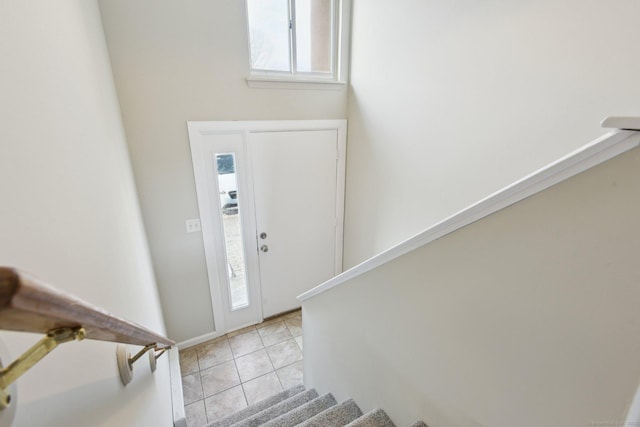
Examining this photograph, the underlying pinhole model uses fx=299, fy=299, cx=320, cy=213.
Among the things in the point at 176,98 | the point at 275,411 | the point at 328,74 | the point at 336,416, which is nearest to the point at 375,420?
the point at 336,416

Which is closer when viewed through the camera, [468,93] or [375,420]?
[375,420]

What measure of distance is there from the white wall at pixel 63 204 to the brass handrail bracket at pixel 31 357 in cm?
15

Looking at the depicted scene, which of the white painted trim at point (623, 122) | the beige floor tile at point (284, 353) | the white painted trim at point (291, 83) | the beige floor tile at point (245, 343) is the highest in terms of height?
the white painted trim at point (291, 83)

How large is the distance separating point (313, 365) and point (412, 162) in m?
1.66

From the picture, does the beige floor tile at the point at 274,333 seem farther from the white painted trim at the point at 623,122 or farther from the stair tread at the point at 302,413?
the white painted trim at the point at 623,122

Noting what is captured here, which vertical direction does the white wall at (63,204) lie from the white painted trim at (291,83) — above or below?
below

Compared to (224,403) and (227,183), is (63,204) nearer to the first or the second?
(227,183)

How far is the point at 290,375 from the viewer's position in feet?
8.73

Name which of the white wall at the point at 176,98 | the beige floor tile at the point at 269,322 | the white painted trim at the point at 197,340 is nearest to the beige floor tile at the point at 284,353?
the beige floor tile at the point at 269,322

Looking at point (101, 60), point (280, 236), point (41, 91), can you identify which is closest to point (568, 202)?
point (41, 91)

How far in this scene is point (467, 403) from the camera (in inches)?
38.4

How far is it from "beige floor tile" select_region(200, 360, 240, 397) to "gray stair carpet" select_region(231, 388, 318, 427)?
0.72m

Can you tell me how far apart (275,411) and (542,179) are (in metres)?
2.05

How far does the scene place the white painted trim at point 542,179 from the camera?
0.56m
